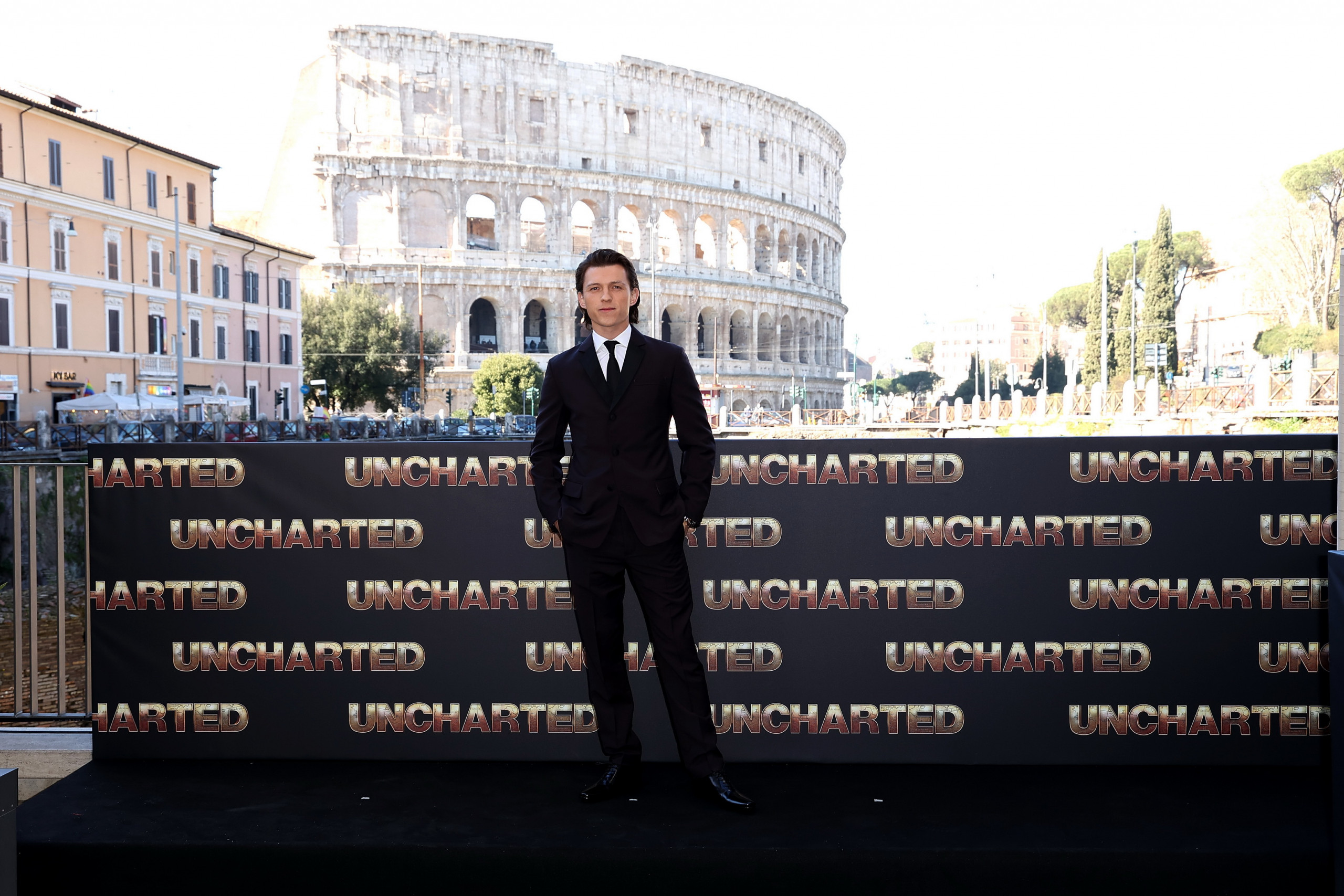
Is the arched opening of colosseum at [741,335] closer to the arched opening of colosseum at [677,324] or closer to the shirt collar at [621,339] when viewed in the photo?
the arched opening of colosseum at [677,324]

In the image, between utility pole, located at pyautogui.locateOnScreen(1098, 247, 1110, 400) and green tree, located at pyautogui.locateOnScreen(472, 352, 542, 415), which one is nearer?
utility pole, located at pyautogui.locateOnScreen(1098, 247, 1110, 400)

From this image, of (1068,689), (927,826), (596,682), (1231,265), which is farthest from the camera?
(1231,265)

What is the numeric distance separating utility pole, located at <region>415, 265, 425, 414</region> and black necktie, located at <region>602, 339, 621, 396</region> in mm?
39861

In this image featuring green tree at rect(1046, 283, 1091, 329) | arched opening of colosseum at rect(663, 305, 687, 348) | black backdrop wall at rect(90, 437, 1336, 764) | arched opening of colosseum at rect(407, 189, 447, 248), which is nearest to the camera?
black backdrop wall at rect(90, 437, 1336, 764)

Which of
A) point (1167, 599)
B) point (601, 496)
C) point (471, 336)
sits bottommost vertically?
point (1167, 599)

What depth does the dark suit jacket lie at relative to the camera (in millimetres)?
3016

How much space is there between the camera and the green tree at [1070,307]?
8494cm

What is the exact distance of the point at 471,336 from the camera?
58.8 m

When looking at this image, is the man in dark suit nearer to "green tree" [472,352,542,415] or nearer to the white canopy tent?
the white canopy tent

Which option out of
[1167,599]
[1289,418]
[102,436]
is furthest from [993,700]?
[102,436]

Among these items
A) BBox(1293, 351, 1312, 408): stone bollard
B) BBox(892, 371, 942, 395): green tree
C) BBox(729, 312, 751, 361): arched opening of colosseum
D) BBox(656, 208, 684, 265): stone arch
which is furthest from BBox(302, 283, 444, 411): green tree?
BBox(892, 371, 942, 395): green tree

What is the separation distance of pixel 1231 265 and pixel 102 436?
55079 millimetres

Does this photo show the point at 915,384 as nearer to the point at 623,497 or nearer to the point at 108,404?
the point at 108,404

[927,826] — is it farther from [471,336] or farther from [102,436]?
[471,336]
